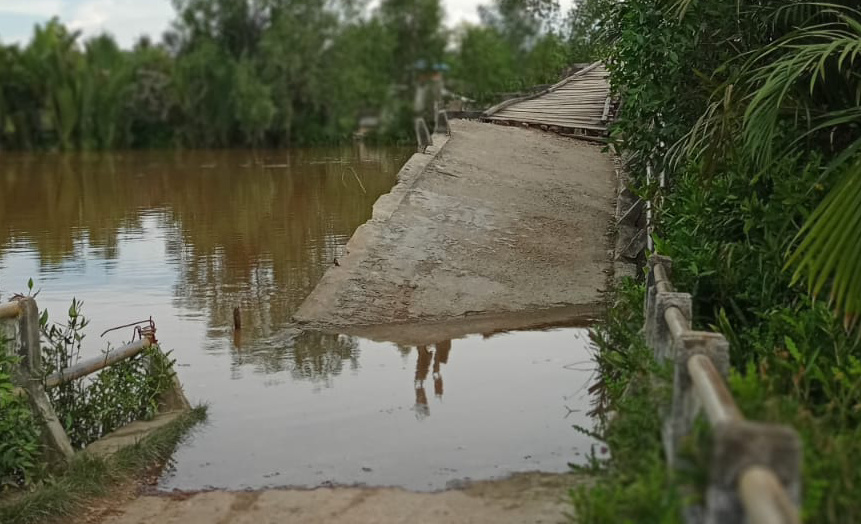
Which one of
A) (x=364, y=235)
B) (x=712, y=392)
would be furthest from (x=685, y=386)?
(x=364, y=235)

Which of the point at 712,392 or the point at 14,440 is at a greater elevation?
the point at 712,392

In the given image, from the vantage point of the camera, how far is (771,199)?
6.21 m

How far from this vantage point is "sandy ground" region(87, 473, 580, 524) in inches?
212

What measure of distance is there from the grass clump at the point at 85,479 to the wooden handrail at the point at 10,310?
871 mm

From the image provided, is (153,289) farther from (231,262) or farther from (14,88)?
(14,88)

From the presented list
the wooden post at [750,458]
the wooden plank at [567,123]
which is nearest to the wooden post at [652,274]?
the wooden post at [750,458]

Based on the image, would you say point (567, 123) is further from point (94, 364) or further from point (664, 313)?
point (664, 313)

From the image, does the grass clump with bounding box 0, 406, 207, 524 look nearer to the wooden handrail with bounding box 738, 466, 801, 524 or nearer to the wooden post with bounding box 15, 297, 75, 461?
the wooden post with bounding box 15, 297, 75, 461

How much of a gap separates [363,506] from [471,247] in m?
6.94

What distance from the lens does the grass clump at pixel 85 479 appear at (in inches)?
225

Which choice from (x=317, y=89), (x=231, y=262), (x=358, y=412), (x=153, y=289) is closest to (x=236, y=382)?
(x=358, y=412)

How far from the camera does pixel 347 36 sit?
4775cm

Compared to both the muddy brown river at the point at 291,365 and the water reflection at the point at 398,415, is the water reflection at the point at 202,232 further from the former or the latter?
the water reflection at the point at 398,415

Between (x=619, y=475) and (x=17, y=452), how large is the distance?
349 cm
